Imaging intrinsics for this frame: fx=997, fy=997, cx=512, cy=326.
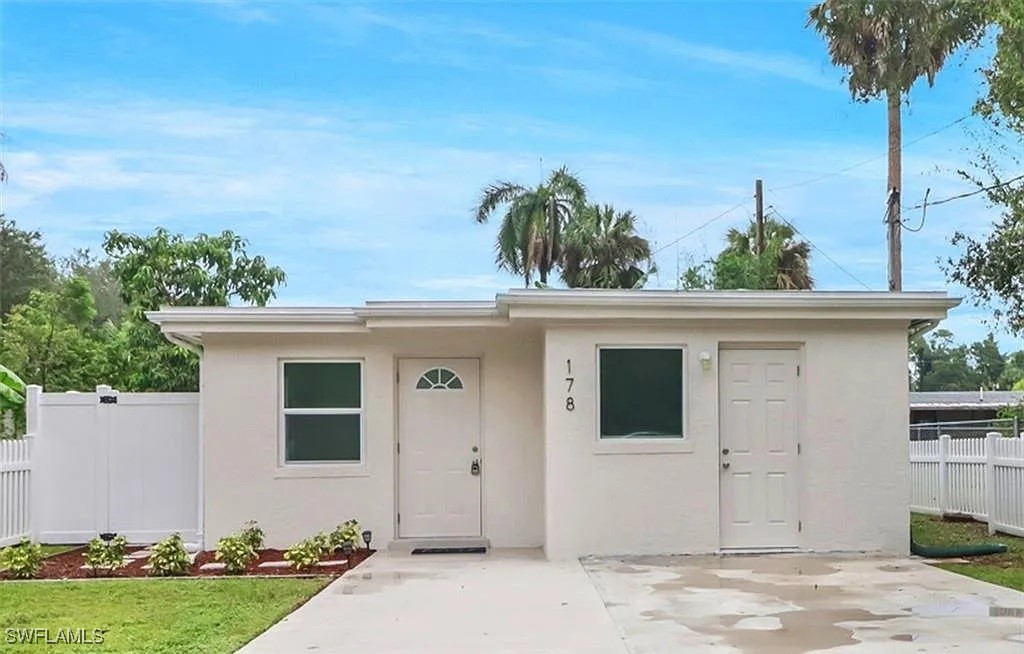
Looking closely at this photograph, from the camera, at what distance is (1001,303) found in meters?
12.8

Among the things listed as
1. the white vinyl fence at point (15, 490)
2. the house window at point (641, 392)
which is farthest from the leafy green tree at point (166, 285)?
the house window at point (641, 392)

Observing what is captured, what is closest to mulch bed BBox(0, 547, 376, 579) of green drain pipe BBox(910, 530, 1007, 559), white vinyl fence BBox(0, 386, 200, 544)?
white vinyl fence BBox(0, 386, 200, 544)

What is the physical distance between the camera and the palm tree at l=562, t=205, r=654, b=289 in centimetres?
3088

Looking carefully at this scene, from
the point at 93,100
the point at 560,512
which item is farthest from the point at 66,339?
the point at 560,512

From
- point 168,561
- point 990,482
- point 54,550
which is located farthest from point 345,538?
point 990,482

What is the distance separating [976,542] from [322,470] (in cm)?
733

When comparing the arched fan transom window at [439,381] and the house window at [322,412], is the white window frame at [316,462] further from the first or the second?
the arched fan transom window at [439,381]

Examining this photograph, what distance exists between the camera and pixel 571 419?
9.95m

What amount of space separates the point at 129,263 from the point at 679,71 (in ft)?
38.5

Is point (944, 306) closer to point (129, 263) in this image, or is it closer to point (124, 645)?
point (124, 645)

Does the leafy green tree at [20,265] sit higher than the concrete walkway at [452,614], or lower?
higher

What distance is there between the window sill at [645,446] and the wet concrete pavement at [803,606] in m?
1.07

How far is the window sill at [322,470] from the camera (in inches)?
433

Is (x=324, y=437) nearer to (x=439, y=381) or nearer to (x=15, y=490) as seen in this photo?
(x=439, y=381)
